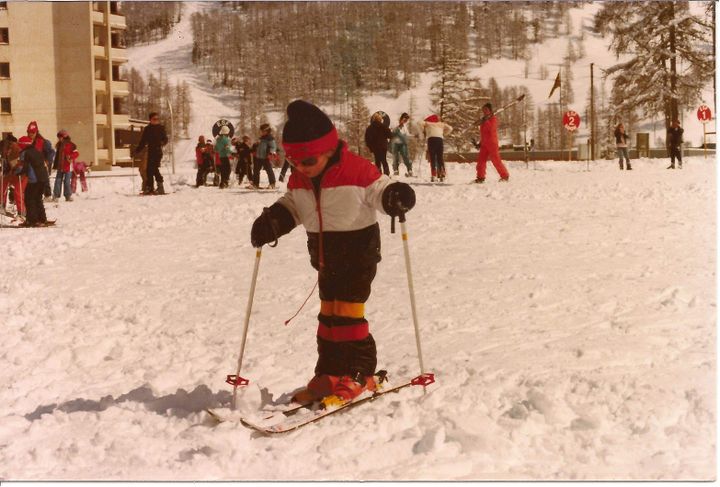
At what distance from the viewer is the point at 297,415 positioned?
133 inches

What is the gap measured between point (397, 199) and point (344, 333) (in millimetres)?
738

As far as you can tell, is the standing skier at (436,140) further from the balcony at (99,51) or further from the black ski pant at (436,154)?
the balcony at (99,51)

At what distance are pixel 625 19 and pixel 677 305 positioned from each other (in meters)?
23.1

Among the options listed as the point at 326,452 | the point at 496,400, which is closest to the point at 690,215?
the point at 496,400

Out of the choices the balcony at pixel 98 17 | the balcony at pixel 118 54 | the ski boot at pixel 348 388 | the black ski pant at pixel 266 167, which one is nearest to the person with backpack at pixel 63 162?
the black ski pant at pixel 266 167

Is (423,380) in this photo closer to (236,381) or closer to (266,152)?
(236,381)

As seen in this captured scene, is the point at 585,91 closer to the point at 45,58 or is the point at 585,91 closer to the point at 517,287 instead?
the point at 45,58

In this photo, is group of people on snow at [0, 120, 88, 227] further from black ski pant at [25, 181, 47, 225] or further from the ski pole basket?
the ski pole basket

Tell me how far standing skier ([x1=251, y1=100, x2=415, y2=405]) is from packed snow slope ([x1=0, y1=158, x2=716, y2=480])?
27 cm

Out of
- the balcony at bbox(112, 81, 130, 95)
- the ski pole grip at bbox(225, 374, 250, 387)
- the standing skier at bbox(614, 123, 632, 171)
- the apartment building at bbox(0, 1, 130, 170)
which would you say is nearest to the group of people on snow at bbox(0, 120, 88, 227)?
the ski pole grip at bbox(225, 374, 250, 387)

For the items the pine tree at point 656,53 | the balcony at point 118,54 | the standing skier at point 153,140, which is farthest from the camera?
the balcony at point 118,54

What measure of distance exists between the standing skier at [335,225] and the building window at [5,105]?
40752mm

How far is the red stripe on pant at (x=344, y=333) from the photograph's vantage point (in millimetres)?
3574

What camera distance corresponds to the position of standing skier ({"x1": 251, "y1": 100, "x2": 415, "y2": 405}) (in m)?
3.36
